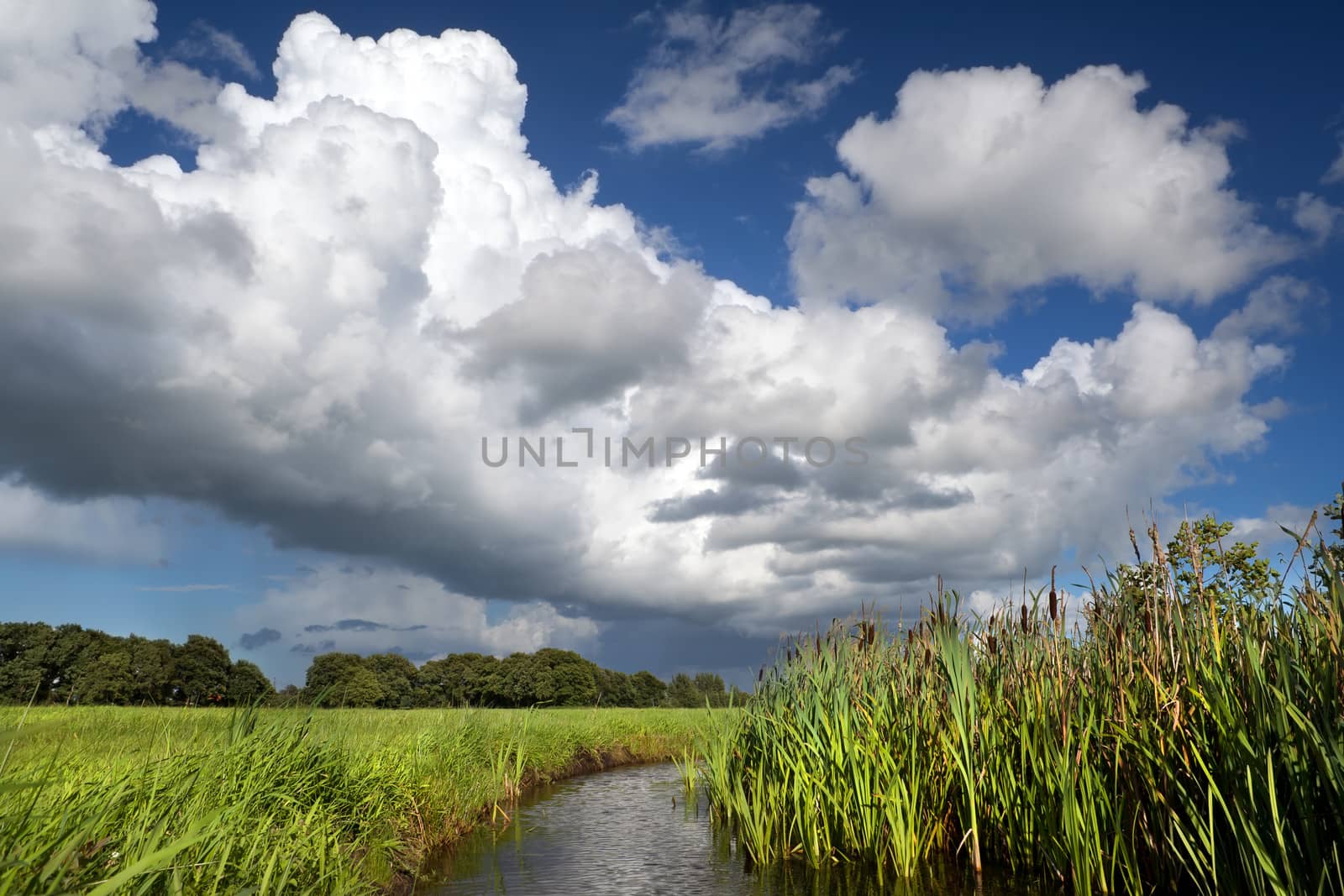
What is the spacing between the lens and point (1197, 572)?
5816 millimetres

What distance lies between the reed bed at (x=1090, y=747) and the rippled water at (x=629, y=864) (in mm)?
350

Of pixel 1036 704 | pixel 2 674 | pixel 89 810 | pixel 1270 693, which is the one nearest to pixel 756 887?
pixel 1036 704

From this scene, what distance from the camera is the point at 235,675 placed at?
189 ft

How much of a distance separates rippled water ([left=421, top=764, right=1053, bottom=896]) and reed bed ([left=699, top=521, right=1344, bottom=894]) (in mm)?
350

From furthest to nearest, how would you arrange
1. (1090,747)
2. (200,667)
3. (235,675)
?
(235,675), (200,667), (1090,747)

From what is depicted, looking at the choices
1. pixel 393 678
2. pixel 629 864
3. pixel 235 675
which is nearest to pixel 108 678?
pixel 235 675

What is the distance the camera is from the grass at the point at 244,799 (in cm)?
433

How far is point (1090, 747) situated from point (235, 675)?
6225cm

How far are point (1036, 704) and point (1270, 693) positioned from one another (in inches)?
104

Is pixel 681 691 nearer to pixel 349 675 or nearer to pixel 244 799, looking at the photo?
pixel 349 675

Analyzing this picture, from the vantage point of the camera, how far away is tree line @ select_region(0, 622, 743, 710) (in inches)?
1897

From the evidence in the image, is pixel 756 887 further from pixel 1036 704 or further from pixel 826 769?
pixel 1036 704

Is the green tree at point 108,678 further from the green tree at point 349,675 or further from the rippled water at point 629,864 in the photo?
the rippled water at point 629,864

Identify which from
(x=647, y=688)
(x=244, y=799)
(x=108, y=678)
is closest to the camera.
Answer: (x=244, y=799)
